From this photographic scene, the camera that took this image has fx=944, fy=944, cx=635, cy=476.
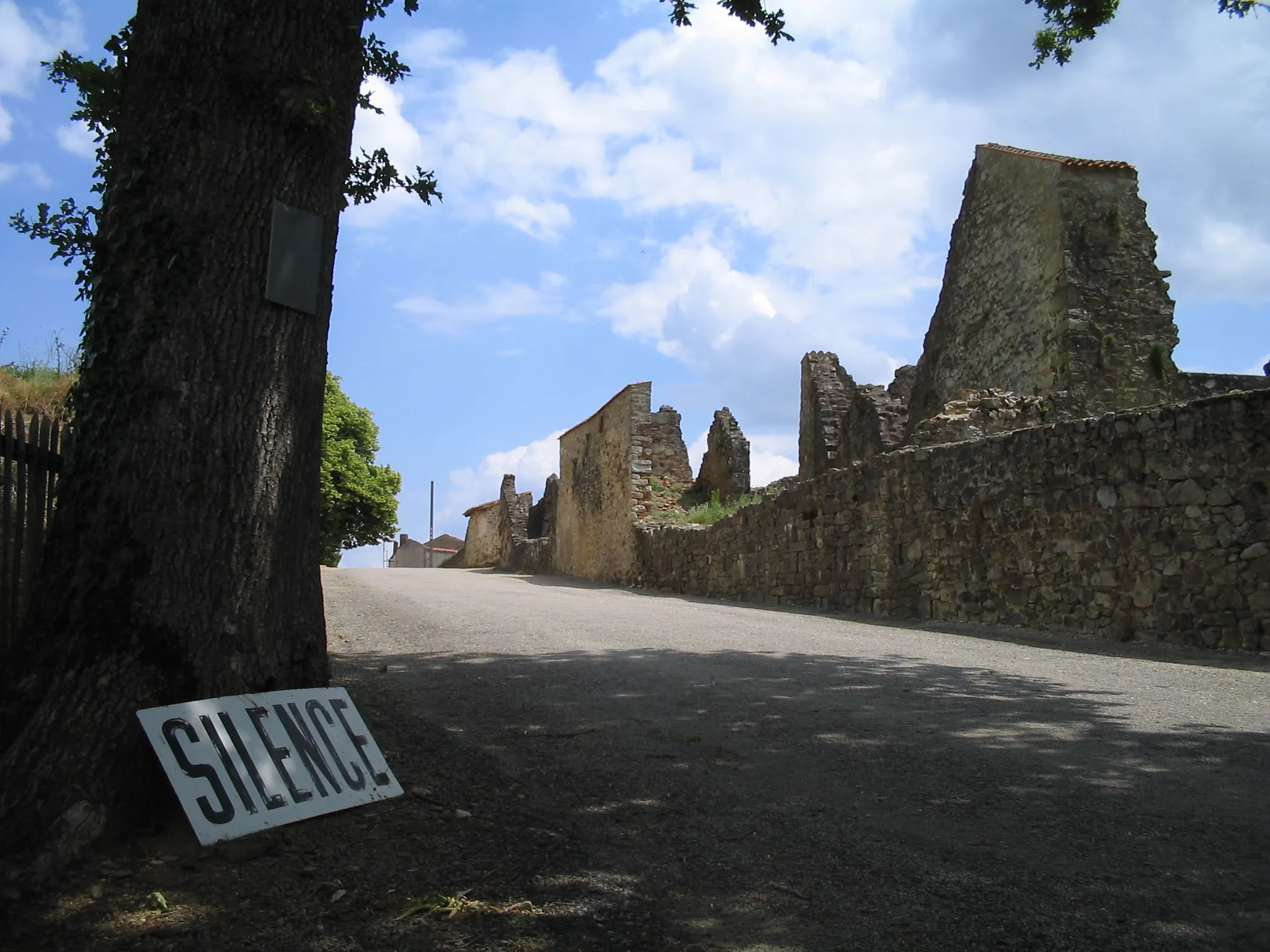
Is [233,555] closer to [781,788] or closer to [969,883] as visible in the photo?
[781,788]

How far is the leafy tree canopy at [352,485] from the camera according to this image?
3297 centimetres

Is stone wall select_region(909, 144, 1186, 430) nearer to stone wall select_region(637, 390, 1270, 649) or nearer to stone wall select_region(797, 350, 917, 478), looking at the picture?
stone wall select_region(797, 350, 917, 478)

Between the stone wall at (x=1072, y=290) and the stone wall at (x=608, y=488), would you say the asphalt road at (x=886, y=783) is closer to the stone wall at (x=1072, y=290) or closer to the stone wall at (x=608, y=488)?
the stone wall at (x=1072, y=290)

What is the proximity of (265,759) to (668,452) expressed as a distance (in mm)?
20874

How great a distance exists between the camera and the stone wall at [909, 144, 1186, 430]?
1511cm

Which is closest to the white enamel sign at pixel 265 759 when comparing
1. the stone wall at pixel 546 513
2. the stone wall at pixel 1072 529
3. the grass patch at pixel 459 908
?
the grass patch at pixel 459 908

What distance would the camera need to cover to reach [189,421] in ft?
10.7

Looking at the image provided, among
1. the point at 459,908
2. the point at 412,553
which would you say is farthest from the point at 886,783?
the point at 412,553

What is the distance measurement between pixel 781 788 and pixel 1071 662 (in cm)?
465

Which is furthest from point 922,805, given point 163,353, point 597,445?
point 597,445

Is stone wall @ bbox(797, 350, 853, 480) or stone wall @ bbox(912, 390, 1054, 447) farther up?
stone wall @ bbox(797, 350, 853, 480)

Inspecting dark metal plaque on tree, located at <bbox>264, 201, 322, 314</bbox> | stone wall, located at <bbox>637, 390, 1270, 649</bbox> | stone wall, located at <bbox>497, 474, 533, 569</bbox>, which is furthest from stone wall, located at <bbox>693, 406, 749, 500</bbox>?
dark metal plaque on tree, located at <bbox>264, 201, 322, 314</bbox>

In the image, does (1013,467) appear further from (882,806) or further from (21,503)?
(21,503)

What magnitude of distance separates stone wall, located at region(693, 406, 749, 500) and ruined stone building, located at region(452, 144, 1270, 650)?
0.22 feet
